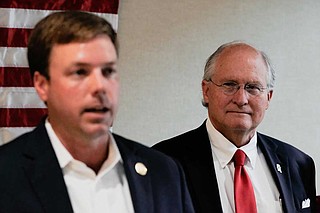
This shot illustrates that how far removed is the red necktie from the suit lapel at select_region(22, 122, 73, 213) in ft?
2.98

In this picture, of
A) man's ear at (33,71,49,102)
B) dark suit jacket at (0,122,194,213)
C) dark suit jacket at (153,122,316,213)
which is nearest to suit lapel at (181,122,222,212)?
dark suit jacket at (153,122,316,213)

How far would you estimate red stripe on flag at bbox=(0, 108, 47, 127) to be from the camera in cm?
264

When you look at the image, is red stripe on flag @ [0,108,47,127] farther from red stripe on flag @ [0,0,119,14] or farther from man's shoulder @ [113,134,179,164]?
man's shoulder @ [113,134,179,164]

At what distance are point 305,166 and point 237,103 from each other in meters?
0.42

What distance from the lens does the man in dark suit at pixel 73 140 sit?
1339mm

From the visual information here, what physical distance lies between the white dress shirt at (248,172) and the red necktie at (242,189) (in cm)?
2

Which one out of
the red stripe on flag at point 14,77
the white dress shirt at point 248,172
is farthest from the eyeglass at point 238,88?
the red stripe on flag at point 14,77

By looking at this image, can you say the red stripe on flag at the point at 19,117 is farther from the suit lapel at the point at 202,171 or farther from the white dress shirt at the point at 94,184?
the white dress shirt at the point at 94,184

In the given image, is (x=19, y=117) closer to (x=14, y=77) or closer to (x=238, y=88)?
(x=14, y=77)

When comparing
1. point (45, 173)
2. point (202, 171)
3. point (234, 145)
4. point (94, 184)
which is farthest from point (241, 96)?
point (45, 173)

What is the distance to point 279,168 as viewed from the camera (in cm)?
230

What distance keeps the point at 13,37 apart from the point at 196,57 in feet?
2.78

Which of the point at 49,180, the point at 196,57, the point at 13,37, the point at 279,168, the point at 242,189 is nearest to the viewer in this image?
the point at 49,180

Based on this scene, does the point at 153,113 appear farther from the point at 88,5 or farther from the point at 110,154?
the point at 110,154
